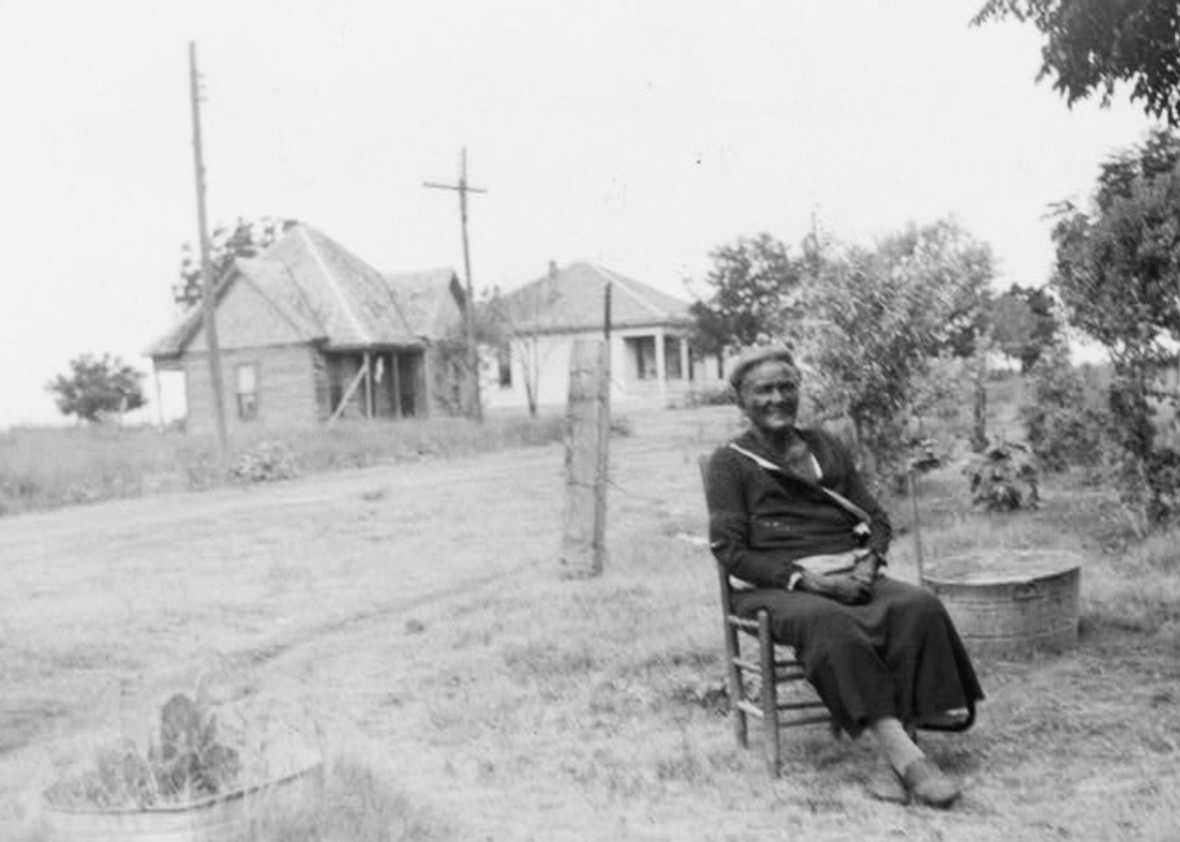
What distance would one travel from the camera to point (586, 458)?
10719 millimetres

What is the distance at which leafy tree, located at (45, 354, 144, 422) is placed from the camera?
6059cm

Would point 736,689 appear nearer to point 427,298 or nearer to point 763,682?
point 763,682

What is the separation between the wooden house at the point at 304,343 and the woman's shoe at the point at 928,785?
3109cm

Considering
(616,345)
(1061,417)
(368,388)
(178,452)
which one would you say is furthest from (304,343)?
(1061,417)

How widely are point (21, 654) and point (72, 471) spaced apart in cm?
1362

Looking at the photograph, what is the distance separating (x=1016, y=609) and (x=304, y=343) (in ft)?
99.5

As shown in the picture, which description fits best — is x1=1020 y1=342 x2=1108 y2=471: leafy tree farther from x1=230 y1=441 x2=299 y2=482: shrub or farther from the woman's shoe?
x1=230 y1=441 x2=299 y2=482: shrub

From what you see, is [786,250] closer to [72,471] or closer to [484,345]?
[484,345]

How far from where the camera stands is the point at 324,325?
3669 centimetres

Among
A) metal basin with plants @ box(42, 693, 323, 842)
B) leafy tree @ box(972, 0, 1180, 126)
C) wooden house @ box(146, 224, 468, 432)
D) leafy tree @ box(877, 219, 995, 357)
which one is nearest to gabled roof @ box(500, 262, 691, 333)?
wooden house @ box(146, 224, 468, 432)

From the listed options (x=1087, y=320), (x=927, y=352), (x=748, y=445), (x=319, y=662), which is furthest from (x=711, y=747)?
(x=927, y=352)

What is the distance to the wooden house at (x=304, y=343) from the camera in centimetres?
3612

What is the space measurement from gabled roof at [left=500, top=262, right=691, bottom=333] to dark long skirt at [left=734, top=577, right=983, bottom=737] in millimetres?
39210

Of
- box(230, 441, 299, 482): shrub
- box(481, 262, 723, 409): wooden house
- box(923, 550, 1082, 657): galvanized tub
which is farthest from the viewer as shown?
box(481, 262, 723, 409): wooden house
